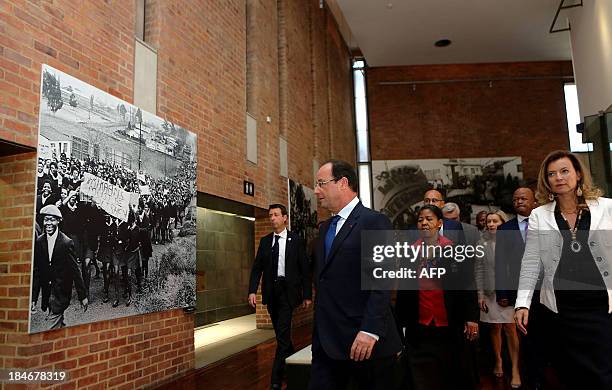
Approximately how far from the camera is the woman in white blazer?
2.41 meters

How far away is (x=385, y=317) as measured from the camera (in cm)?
234

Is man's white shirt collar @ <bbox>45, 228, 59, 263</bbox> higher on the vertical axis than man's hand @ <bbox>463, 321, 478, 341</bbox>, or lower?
higher

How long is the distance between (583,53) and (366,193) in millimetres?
8633

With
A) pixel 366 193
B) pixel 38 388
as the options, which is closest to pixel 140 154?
pixel 38 388

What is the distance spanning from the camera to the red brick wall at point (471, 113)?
16.2 m

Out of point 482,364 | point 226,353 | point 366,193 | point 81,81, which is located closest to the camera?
point 81,81

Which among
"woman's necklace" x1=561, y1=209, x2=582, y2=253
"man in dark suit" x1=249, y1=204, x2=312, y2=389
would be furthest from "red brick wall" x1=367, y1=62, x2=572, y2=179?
"woman's necklace" x1=561, y1=209, x2=582, y2=253

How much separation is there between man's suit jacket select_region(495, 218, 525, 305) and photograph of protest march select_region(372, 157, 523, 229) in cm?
1099

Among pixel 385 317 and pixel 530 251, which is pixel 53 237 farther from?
pixel 530 251

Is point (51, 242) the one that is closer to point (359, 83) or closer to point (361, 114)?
point (361, 114)

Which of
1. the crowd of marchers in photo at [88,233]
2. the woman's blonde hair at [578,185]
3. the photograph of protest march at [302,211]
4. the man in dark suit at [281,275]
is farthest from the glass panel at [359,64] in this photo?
the woman's blonde hair at [578,185]

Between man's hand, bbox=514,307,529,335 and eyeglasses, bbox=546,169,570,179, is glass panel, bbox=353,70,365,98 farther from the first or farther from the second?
man's hand, bbox=514,307,529,335

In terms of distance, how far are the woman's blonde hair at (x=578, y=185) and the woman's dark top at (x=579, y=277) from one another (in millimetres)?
88

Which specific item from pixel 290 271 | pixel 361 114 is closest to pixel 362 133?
pixel 361 114
